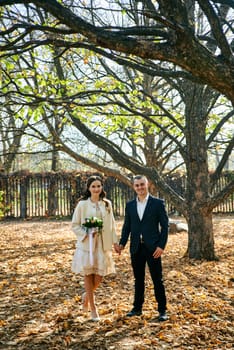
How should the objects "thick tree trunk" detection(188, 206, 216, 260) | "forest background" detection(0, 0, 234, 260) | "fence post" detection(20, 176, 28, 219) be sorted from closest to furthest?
"forest background" detection(0, 0, 234, 260), "thick tree trunk" detection(188, 206, 216, 260), "fence post" detection(20, 176, 28, 219)

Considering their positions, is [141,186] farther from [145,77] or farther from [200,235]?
[145,77]

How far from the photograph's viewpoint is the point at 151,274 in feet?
14.5

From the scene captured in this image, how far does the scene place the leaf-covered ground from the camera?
373cm

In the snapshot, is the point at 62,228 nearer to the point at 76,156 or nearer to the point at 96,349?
the point at 76,156

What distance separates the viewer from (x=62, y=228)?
1483 centimetres

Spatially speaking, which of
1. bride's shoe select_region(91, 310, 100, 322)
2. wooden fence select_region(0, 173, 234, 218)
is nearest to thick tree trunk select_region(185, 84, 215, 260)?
bride's shoe select_region(91, 310, 100, 322)

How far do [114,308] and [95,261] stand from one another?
79 cm

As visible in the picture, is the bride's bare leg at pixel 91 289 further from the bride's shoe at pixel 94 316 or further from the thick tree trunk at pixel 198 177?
the thick tree trunk at pixel 198 177

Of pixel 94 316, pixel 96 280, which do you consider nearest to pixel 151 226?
pixel 96 280

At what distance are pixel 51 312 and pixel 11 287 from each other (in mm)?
1621

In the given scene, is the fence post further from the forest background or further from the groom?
the groom

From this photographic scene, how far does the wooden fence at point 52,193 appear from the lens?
19.3 metres

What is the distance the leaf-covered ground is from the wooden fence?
10655 mm

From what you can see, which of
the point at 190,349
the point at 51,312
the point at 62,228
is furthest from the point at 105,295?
the point at 62,228
